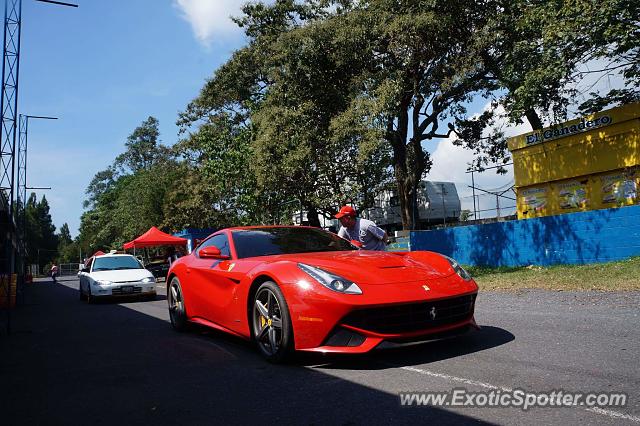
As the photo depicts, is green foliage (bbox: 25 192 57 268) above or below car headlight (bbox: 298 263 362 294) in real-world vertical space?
above

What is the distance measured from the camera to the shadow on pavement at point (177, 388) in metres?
3.27

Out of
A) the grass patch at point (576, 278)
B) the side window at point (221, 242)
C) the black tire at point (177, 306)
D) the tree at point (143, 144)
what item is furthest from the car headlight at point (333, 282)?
the tree at point (143, 144)

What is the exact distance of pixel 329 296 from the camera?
163 inches

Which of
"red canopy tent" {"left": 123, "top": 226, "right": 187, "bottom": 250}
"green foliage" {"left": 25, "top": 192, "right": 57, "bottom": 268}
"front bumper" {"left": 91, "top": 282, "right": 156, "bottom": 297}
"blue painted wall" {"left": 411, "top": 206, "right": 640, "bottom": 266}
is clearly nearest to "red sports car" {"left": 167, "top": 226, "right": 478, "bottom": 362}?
"front bumper" {"left": 91, "top": 282, "right": 156, "bottom": 297}

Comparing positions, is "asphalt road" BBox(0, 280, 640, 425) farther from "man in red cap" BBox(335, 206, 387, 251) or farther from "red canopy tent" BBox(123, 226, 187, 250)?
"red canopy tent" BBox(123, 226, 187, 250)

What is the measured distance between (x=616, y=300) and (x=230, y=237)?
576 cm

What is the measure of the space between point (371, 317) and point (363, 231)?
114 inches

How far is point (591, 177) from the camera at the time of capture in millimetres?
16703

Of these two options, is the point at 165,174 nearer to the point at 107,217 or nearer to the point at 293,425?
the point at 107,217

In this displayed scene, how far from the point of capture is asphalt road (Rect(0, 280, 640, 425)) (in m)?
3.21

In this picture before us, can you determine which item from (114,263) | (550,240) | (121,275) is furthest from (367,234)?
(550,240)

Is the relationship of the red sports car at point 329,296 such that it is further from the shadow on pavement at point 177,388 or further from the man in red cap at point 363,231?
the man in red cap at point 363,231

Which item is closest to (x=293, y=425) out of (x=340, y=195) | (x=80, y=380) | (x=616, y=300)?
(x=80, y=380)

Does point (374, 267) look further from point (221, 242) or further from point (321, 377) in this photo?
point (221, 242)
